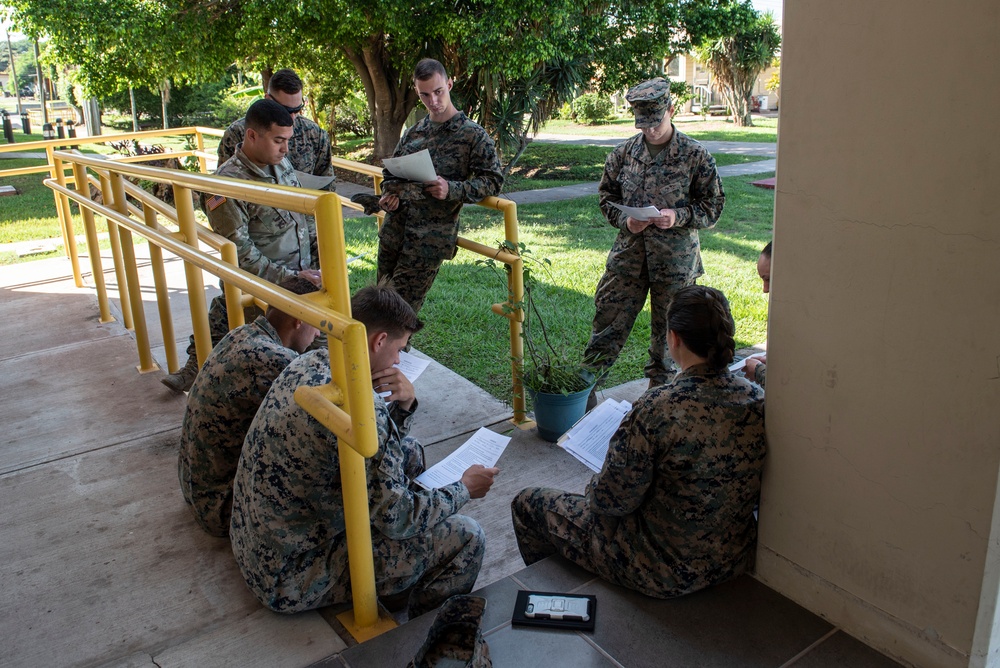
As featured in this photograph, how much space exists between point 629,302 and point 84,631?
2.93 meters

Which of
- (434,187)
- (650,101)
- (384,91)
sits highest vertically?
(384,91)

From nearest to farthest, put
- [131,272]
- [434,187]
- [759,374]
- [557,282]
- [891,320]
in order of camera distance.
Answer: [891,320] → [759,374] → [434,187] → [131,272] → [557,282]

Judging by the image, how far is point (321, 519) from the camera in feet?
8.21

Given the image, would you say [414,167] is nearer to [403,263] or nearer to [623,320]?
[403,263]

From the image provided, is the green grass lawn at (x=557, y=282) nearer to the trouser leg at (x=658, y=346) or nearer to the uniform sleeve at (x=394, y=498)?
the trouser leg at (x=658, y=346)

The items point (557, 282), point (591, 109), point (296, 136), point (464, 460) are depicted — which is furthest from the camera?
point (591, 109)

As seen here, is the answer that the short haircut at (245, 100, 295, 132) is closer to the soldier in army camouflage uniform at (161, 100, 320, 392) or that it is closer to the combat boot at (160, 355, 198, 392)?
the soldier in army camouflage uniform at (161, 100, 320, 392)

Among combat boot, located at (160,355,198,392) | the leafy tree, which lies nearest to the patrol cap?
combat boot, located at (160,355,198,392)

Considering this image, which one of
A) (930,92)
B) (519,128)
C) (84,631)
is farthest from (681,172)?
(519,128)

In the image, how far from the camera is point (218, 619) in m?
2.63

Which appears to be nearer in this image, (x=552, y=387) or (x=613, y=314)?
(x=552, y=387)

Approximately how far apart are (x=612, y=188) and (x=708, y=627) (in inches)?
107

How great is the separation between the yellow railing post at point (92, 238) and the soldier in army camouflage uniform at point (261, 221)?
146 cm

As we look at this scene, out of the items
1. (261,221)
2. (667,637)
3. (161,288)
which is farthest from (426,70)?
(667,637)
